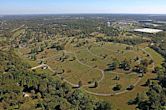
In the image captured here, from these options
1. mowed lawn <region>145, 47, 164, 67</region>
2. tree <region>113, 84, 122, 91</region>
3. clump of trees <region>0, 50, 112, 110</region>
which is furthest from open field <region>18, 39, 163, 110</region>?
clump of trees <region>0, 50, 112, 110</region>

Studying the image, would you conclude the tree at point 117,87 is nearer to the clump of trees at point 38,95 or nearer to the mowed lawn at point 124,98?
the mowed lawn at point 124,98

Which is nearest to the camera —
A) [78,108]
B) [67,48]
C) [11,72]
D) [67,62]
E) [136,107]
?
[78,108]

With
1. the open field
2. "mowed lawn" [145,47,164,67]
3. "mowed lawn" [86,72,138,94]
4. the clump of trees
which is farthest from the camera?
"mowed lawn" [145,47,164,67]

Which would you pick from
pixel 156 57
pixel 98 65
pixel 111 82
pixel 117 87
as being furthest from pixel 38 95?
pixel 156 57

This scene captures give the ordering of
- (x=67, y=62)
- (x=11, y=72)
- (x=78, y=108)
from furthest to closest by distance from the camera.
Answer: (x=67, y=62) < (x=11, y=72) < (x=78, y=108)

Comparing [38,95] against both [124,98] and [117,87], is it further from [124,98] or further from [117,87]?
[117,87]

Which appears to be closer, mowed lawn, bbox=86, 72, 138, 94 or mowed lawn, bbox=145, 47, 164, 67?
mowed lawn, bbox=86, 72, 138, 94

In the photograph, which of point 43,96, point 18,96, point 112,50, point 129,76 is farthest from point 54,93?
point 112,50

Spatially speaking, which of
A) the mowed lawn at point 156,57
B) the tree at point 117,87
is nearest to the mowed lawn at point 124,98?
the tree at point 117,87

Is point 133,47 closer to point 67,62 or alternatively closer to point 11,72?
point 67,62

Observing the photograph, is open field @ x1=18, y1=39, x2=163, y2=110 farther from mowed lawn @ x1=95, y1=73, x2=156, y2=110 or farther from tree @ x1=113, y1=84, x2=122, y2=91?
tree @ x1=113, y1=84, x2=122, y2=91

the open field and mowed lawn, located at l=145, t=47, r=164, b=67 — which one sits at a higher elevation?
mowed lawn, located at l=145, t=47, r=164, b=67
